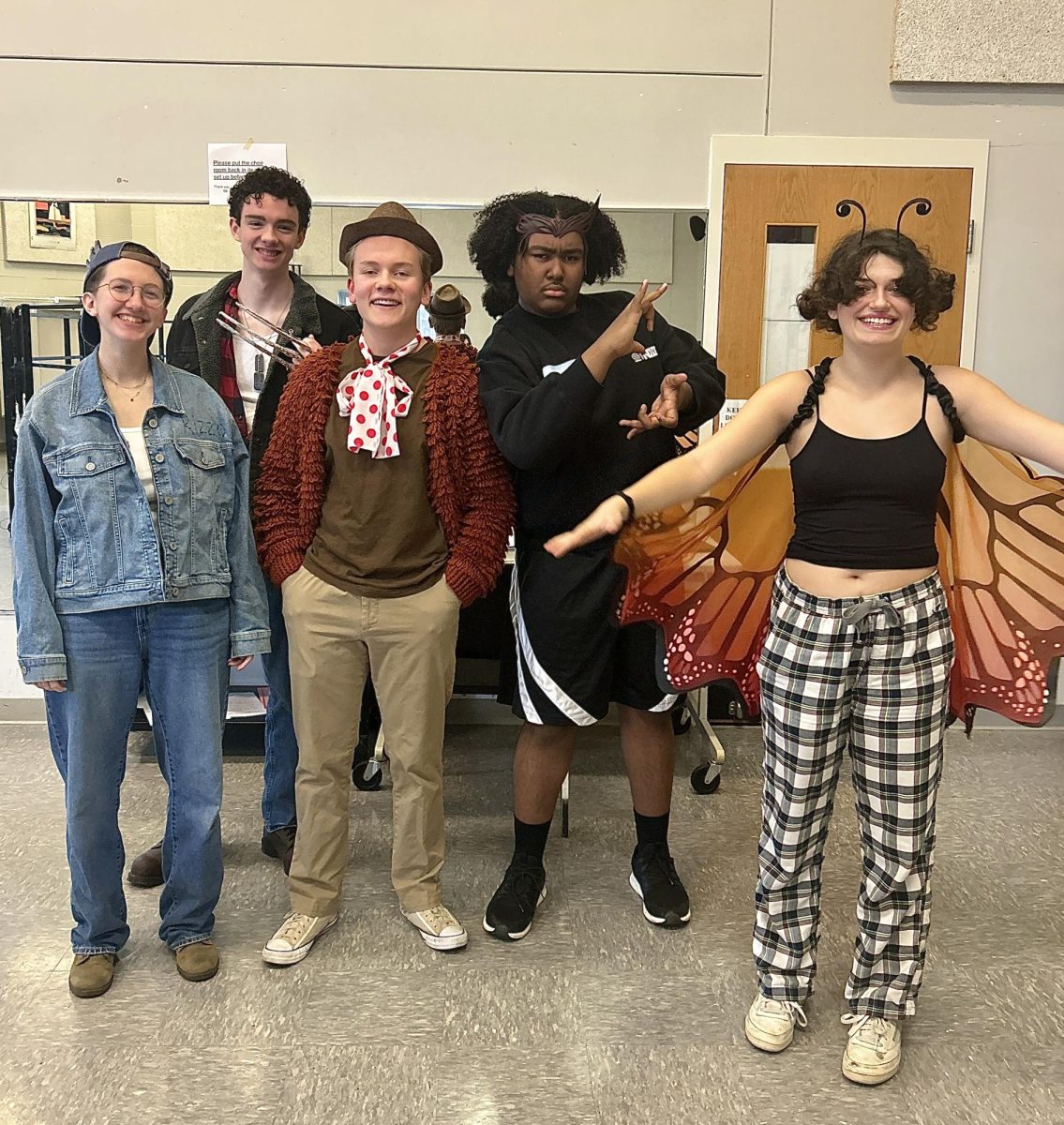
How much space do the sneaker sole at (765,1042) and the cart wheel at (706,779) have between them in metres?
1.21

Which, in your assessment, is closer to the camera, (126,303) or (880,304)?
(880,304)

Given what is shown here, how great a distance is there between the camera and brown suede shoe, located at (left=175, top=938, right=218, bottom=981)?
2.12m

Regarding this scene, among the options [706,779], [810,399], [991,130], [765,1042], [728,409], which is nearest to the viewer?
[810,399]

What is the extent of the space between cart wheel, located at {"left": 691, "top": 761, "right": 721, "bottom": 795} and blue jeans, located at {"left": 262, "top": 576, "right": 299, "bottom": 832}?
1.25 m

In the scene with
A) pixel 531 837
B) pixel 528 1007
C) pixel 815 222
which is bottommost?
pixel 528 1007

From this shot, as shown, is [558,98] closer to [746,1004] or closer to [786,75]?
[786,75]

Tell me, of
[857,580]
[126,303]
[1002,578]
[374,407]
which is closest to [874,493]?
[857,580]

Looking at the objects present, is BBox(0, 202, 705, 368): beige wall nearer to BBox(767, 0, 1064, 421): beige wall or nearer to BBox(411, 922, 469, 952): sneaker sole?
BBox(767, 0, 1064, 421): beige wall

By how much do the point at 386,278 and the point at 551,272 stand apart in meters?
0.36

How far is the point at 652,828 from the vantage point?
8.04 feet

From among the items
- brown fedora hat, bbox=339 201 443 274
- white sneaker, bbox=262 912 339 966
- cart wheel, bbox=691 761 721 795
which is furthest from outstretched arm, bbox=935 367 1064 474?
white sneaker, bbox=262 912 339 966

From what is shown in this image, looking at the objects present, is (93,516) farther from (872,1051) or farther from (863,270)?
(872,1051)

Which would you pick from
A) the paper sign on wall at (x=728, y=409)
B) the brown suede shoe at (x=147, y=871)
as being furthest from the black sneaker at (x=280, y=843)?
the paper sign on wall at (x=728, y=409)

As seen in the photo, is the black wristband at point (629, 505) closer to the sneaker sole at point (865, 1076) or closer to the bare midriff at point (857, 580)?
the bare midriff at point (857, 580)
